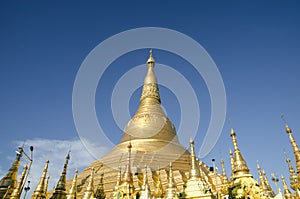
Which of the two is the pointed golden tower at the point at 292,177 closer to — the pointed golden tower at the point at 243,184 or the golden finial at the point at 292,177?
the golden finial at the point at 292,177

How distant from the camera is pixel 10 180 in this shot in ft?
40.9

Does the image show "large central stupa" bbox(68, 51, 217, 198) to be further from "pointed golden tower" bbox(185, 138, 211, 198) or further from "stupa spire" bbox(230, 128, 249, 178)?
"pointed golden tower" bbox(185, 138, 211, 198)

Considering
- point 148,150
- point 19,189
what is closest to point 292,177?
point 19,189

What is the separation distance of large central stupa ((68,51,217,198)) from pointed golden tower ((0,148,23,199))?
8483mm

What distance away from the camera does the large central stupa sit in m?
21.9

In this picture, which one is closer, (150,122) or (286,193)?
(286,193)

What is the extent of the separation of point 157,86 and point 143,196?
95.7 ft

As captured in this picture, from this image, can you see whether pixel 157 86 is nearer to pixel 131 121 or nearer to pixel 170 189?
pixel 131 121

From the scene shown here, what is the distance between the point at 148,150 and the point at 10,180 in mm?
15519

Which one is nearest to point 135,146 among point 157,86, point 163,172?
point 163,172

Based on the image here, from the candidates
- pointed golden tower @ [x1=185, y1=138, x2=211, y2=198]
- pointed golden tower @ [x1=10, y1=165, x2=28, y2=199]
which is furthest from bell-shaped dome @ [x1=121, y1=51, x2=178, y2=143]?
pointed golden tower @ [x1=185, y1=138, x2=211, y2=198]

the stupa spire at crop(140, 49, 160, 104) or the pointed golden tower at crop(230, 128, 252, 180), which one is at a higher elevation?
the stupa spire at crop(140, 49, 160, 104)

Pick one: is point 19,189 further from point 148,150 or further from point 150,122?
point 150,122

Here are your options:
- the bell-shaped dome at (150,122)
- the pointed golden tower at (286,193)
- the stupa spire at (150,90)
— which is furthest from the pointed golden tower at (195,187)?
the stupa spire at (150,90)
